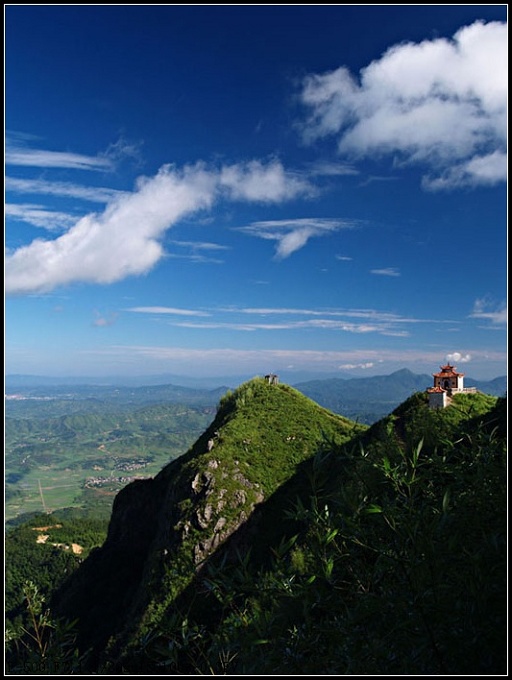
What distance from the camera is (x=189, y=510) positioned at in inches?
893

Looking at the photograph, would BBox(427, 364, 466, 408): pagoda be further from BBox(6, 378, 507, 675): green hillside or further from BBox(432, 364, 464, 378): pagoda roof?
BBox(6, 378, 507, 675): green hillside

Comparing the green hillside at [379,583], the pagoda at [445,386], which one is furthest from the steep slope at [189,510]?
the green hillside at [379,583]

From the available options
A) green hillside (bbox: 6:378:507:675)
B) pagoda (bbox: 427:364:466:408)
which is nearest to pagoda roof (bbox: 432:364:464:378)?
pagoda (bbox: 427:364:466:408)

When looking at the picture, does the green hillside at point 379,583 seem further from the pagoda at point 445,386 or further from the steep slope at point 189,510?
the pagoda at point 445,386

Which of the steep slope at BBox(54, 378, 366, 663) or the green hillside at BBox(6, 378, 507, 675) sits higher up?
the green hillside at BBox(6, 378, 507, 675)

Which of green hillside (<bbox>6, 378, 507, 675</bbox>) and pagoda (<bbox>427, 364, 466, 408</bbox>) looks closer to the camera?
green hillside (<bbox>6, 378, 507, 675</bbox>)

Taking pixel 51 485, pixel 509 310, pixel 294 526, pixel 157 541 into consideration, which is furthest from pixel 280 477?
pixel 51 485

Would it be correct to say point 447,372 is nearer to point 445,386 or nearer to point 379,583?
point 445,386

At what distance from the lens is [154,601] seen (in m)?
18.9

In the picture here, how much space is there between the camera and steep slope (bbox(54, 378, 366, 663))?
68.1 ft

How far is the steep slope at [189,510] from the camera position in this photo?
20.8m

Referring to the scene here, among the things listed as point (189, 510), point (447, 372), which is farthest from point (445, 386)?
point (189, 510)

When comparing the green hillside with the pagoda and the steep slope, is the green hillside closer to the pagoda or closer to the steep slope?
the steep slope

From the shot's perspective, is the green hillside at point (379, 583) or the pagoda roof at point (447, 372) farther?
the pagoda roof at point (447, 372)
